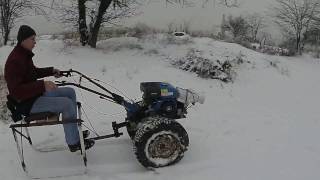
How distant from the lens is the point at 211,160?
5691 millimetres

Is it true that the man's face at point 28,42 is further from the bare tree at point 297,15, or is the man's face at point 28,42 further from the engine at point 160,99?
the bare tree at point 297,15

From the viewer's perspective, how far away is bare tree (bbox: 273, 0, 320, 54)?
16.7 metres

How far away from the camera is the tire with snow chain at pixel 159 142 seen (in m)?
5.38

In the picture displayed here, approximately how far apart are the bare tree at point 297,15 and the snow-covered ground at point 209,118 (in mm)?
5381

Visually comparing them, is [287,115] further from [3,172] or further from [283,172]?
[3,172]

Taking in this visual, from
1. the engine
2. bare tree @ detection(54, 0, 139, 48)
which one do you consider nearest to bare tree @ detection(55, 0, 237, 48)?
bare tree @ detection(54, 0, 139, 48)

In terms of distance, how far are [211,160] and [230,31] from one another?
49.1 ft

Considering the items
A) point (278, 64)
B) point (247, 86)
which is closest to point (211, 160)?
point (247, 86)

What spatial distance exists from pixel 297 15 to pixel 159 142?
12806 mm

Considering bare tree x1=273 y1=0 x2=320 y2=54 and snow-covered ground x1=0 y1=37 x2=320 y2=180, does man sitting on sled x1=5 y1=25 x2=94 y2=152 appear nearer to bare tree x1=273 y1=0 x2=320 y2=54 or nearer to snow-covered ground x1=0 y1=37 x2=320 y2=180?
snow-covered ground x1=0 y1=37 x2=320 y2=180

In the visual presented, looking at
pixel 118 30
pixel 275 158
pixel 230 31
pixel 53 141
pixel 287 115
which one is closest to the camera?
pixel 275 158

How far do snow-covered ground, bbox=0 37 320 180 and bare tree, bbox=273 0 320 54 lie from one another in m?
5.38

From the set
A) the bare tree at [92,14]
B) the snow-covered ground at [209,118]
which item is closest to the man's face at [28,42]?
the snow-covered ground at [209,118]

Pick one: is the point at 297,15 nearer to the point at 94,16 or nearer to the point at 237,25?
the point at 237,25
